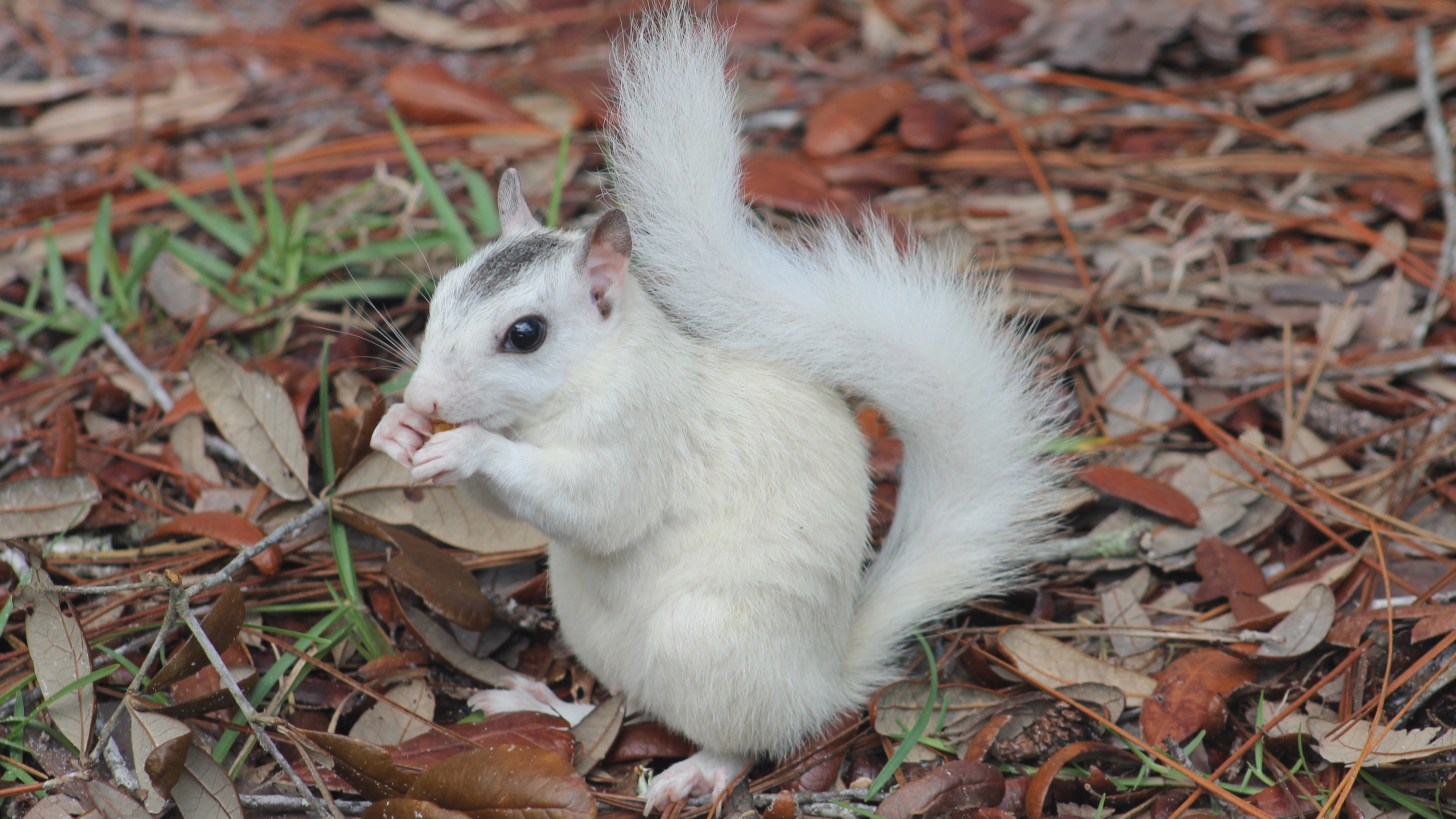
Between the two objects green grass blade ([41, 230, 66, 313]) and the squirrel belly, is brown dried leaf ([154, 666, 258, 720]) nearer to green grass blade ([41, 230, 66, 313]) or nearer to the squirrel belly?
the squirrel belly

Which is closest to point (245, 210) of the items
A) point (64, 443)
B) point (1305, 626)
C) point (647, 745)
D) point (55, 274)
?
point (55, 274)

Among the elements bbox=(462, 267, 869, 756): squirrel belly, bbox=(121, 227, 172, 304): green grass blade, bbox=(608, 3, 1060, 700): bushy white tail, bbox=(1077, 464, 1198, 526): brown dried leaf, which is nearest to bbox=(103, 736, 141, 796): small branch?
bbox=(462, 267, 869, 756): squirrel belly

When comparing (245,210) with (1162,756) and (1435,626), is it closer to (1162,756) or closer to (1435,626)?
(1162,756)

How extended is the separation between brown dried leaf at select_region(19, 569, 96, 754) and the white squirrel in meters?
0.73

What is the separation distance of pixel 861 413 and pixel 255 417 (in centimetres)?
162

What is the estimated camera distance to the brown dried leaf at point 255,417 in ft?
8.18

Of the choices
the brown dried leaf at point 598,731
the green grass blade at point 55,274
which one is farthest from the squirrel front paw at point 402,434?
→ the green grass blade at point 55,274

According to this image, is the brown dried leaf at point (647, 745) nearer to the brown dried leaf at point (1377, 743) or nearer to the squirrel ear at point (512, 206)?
the squirrel ear at point (512, 206)

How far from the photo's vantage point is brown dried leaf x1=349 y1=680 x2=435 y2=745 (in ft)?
7.09

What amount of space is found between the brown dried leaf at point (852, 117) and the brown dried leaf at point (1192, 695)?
213cm

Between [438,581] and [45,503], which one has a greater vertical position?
[45,503]

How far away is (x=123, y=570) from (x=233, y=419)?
0.43 meters

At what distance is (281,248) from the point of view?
10.2ft

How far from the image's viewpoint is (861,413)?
2.93 metres
